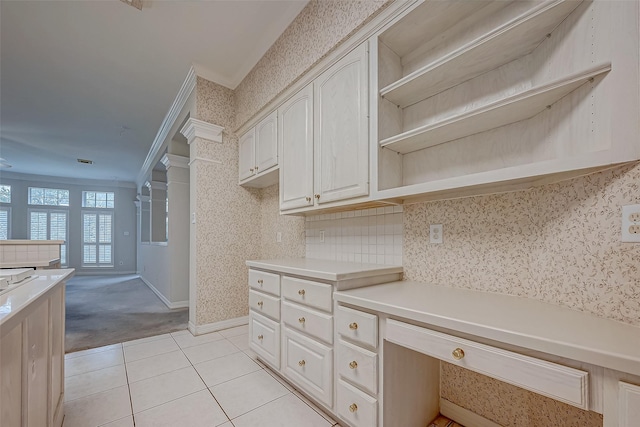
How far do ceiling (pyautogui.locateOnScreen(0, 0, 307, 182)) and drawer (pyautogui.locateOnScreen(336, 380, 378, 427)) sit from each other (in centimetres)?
280

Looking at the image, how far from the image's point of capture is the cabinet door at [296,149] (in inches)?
84.0

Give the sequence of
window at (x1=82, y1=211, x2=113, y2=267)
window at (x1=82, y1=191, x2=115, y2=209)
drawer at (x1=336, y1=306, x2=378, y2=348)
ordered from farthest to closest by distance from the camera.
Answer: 1. window at (x1=82, y1=191, x2=115, y2=209)
2. window at (x1=82, y1=211, x2=113, y2=267)
3. drawer at (x1=336, y1=306, x2=378, y2=348)

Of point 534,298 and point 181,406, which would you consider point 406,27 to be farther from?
point 181,406

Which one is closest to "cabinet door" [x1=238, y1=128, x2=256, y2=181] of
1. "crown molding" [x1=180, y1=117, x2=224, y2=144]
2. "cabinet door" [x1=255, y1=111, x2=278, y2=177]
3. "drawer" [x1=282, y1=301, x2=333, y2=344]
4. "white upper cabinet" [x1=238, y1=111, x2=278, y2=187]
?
"white upper cabinet" [x1=238, y1=111, x2=278, y2=187]

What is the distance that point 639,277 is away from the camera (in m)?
0.92

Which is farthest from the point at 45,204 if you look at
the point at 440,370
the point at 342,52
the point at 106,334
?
the point at 440,370

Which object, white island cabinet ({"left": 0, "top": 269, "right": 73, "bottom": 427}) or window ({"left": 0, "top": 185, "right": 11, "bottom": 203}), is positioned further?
window ({"left": 0, "top": 185, "right": 11, "bottom": 203})

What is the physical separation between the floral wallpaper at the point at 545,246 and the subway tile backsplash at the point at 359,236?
0.41 ft

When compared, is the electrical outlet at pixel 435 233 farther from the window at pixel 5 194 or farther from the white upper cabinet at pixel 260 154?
the window at pixel 5 194

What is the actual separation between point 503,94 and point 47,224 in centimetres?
1110

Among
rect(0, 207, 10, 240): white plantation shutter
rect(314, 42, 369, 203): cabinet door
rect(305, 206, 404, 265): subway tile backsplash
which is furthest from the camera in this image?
rect(0, 207, 10, 240): white plantation shutter

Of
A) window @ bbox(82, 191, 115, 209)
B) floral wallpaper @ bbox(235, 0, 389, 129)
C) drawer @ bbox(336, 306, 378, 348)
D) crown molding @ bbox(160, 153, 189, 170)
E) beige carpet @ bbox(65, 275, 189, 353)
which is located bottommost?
beige carpet @ bbox(65, 275, 189, 353)

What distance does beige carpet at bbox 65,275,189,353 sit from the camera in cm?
290

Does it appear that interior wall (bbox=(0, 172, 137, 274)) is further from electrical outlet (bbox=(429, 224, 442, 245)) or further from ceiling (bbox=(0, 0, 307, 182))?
electrical outlet (bbox=(429, 224, 442, 245))
